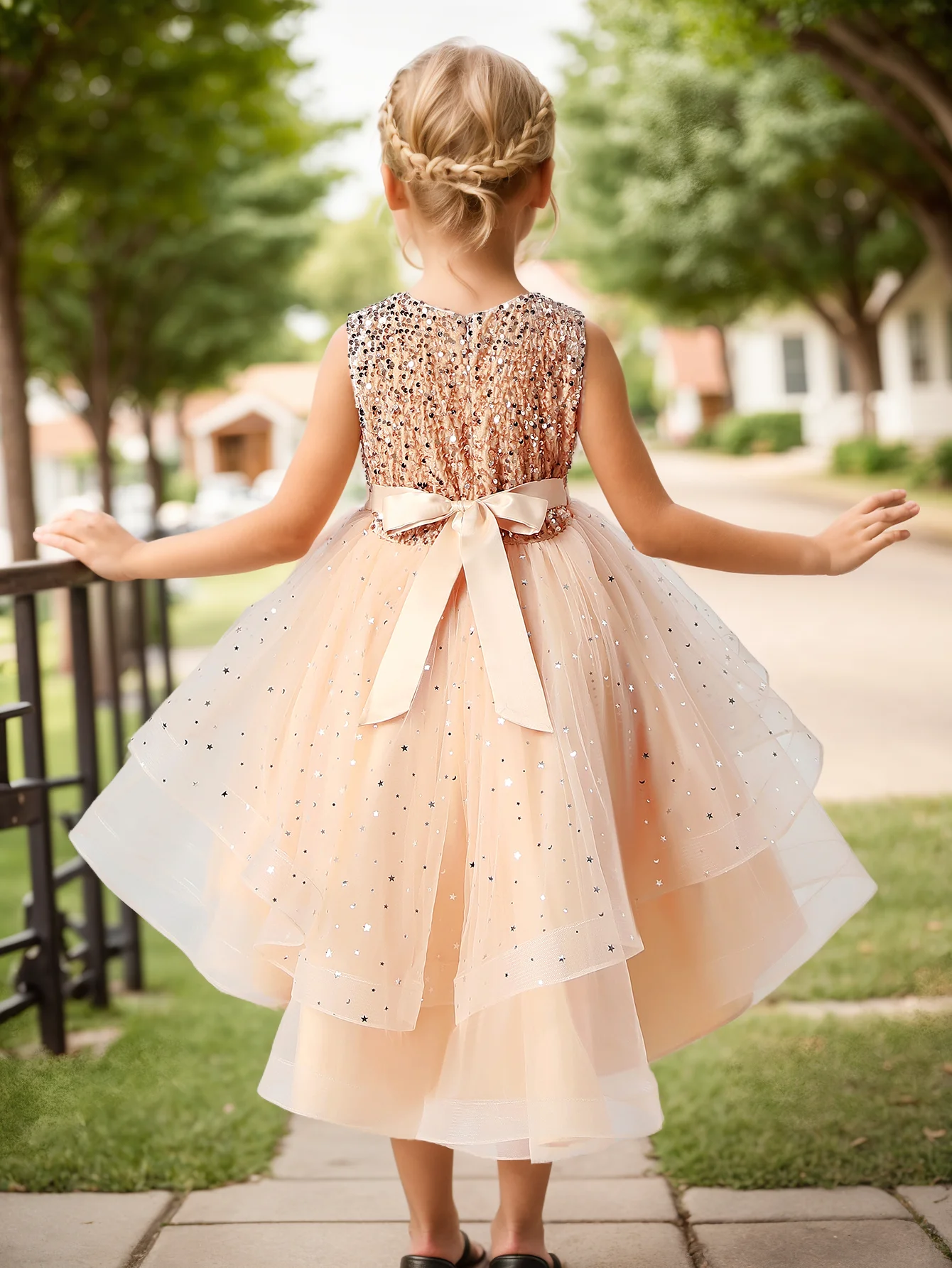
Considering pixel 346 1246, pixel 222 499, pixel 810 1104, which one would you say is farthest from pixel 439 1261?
pixel 222 499

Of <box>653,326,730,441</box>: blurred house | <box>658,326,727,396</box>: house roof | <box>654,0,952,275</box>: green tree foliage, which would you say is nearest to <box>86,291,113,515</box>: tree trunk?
<box>654,0,952,275</box>: green tree foliage

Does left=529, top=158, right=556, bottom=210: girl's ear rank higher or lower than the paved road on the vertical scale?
higher

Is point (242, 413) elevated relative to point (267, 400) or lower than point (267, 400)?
lower

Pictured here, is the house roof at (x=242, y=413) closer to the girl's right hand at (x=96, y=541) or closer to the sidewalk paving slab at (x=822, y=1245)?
the girl's right hand at (x=96, y=541)

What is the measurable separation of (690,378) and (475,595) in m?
55.5

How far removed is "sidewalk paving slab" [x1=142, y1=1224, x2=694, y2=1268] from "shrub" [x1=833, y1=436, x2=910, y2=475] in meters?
22.8

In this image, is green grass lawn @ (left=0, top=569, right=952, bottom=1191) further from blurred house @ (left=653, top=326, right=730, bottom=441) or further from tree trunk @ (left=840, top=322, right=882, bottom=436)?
blurred house @ (left=653, top=326, right=730, bottom=441)

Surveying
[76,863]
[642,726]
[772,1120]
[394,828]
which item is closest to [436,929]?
[394,828]

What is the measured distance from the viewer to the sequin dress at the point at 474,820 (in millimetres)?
1920

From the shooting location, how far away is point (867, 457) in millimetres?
24281

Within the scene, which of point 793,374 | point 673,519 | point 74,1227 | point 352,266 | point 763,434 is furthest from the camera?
point 352,266

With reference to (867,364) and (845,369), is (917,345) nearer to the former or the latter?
(867,364)

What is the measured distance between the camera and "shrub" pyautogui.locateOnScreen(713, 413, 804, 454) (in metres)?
35.9

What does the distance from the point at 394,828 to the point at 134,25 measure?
19.2ft
